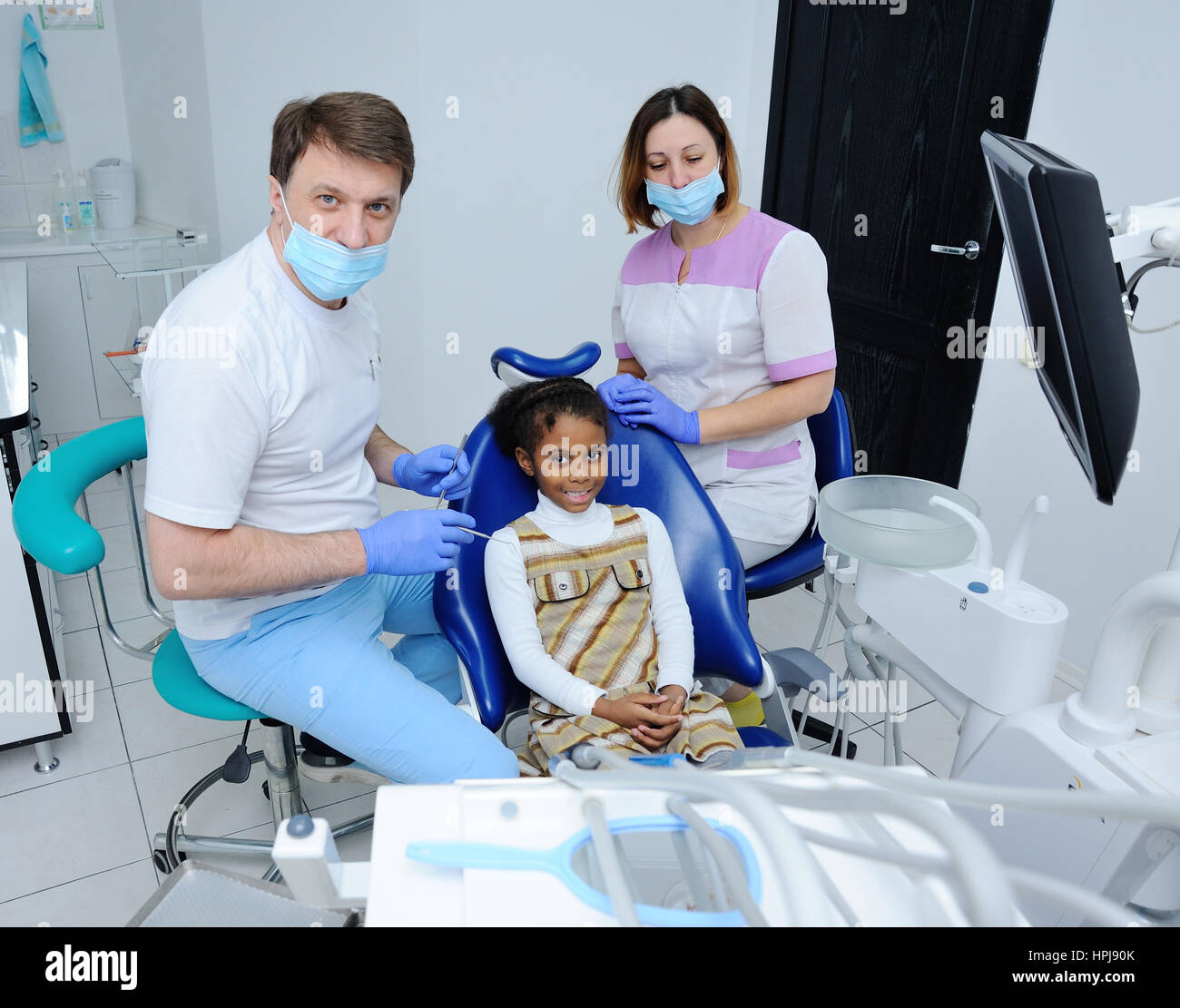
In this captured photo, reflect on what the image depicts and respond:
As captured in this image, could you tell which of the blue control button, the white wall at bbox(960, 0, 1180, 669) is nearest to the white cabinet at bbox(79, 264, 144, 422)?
the white wall at bbox(960, 0, 1180, 669)

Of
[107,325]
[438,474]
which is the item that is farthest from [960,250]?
[107,325]

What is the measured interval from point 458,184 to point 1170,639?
253 cm

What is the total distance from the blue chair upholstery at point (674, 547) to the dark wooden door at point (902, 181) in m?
1.31

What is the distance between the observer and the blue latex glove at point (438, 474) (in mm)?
1484

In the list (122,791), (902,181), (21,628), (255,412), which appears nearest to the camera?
(255,412)

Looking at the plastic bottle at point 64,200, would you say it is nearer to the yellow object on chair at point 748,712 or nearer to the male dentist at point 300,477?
the male dentist at point 300,477

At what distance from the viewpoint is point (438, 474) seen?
1.52 m

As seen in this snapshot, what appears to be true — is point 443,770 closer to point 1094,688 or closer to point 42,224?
point 1094,688

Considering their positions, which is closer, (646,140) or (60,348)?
(646,140)

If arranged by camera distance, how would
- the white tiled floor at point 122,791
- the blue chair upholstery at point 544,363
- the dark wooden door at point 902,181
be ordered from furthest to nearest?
the dark wooden door at point 902,181 < the white tiled floor at point 122,791 < the blue chair upholstery at point 544,363

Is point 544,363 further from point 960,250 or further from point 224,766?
point 960,250

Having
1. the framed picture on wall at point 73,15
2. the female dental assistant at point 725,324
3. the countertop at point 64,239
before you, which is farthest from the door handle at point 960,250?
the framed picture on wall at point 73,15

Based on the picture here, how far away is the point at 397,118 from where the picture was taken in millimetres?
1262

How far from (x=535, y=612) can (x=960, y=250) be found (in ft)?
5.53
